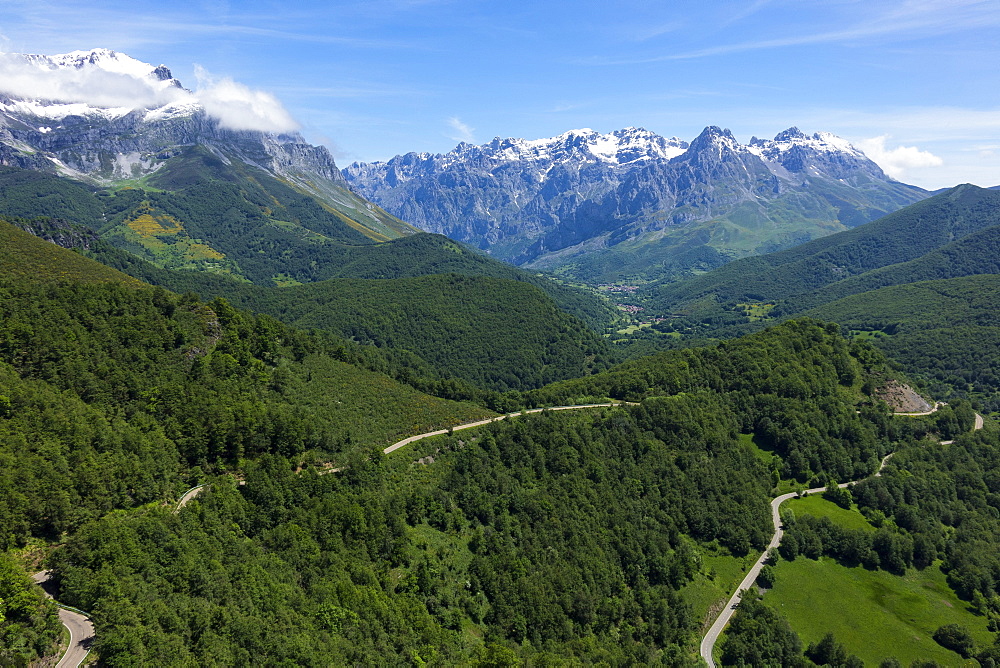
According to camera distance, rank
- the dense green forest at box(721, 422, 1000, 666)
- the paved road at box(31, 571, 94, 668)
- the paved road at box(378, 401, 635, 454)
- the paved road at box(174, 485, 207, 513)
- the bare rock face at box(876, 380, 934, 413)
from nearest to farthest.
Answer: the paved road at box(31, 571, 94, 668) < the paved road at box(174, 485, 207, 513) < the dense green forest at box(721, 422, 1000, 666) < the paved road at box(378, 401, 635, 454) < the bare rock face at box(876, 380, 934, 413)

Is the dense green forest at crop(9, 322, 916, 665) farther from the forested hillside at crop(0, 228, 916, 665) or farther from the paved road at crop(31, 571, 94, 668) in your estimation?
the paved road at crop(31, 571, 94, 668)

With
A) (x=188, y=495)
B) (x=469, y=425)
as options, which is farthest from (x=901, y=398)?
(x=188, y=495)

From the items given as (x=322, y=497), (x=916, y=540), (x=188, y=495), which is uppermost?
(x=188, y=495)

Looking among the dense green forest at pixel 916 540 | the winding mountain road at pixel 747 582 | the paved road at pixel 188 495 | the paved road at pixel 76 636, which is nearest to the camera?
the paved road at pixel 76 636

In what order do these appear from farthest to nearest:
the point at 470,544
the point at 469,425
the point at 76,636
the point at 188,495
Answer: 1. the point at 469,425
2. the point at 470,544
3. the point at 188,495
4. the point at 76,636

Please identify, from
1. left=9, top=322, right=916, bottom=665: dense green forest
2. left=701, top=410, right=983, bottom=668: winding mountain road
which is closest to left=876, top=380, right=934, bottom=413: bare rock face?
left=9, top=322, right=916, bottom=665: dense green forest

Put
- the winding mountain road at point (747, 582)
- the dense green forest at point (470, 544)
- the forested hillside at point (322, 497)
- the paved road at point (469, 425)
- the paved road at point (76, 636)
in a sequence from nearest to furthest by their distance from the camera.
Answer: the paved road at point (76, 636) < the dense green forest at point (470, 544) < the forested hillside at point (322, 497) < the winding mountain road at point (747, 582) < the paved road at point (469, 425)

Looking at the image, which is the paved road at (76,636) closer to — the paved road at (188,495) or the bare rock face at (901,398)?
the paved road at (188,495)

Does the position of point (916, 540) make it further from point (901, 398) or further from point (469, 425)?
point (469, 425)

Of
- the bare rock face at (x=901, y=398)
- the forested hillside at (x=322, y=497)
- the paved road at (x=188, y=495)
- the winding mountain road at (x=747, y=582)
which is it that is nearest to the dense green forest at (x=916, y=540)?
the winding mountain road at (x=747, y=582)
